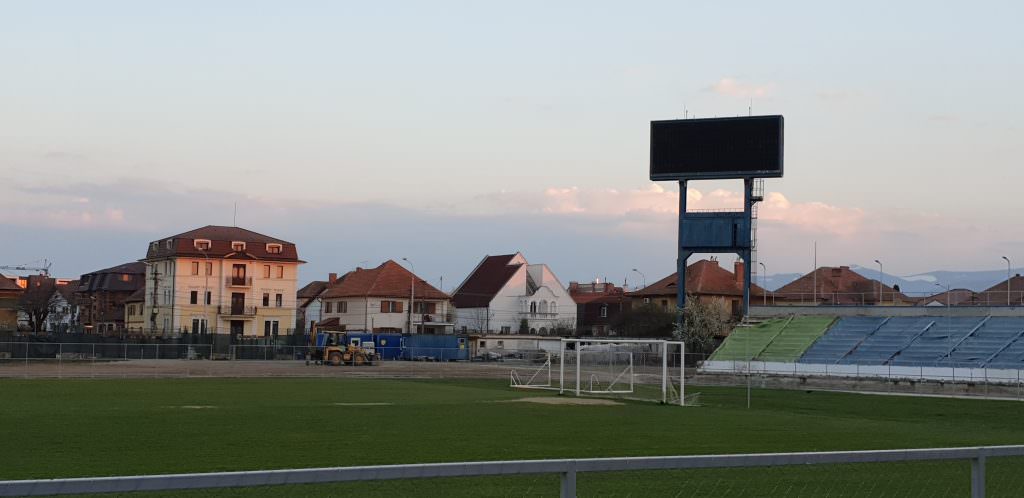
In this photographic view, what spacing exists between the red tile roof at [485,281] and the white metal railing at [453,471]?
395 ft

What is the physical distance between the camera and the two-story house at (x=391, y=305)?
401 feet

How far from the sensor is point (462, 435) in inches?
1020

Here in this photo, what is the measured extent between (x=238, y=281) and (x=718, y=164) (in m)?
52.4

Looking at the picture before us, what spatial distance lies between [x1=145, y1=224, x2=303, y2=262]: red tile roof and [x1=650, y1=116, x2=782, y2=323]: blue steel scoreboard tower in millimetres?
46837

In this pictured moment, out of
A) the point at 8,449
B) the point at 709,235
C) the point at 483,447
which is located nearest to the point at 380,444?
the point at 483,447

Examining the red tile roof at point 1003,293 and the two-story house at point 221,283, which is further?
the two-story house at point 221,283

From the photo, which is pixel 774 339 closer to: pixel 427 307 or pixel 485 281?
pixel 427 307

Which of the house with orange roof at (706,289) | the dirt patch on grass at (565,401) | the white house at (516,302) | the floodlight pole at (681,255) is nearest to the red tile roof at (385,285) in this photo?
the white house at (516,302)

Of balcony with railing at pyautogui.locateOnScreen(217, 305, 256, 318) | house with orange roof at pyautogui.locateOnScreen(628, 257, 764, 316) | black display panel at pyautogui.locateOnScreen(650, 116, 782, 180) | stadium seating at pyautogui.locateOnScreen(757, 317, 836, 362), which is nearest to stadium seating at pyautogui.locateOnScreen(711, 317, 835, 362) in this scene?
stadium seating at pyautogui.locateOnScreen(757, 317, 836, 362)

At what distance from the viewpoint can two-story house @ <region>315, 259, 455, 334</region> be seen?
12231 centimetres

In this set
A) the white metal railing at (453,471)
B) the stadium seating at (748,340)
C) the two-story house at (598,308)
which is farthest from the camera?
the two-story house at (598,308)

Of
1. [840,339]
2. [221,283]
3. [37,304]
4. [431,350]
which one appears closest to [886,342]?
[840,339]

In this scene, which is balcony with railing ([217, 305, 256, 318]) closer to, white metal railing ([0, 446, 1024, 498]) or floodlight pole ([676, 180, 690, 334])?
floodlight pole ([676, 180, 690, 334])

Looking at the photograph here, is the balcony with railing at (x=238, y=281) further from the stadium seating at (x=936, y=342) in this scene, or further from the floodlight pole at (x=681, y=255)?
the stadium seating at (x=936, y=342)
